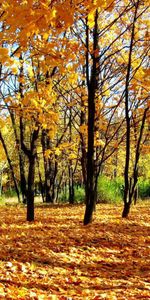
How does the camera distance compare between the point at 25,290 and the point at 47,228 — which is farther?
the point at 47,228

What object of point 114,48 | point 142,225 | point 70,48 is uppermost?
point 114,48

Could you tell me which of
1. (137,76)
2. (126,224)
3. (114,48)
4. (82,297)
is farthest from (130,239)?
(114,48)

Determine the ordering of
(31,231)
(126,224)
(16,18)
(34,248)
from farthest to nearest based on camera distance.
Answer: (126,224) → (31,231) → (34,248) → (16,18)

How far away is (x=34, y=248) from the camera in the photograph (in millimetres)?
5996

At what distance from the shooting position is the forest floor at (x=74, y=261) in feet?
13.1

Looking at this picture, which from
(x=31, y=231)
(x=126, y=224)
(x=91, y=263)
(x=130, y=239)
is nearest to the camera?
(x=91, y=263)

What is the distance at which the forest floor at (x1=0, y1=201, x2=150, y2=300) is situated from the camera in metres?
4.01

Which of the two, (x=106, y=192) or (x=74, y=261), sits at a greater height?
(x=106, y=192)

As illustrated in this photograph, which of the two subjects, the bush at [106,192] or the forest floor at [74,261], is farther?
the bush at [106,192]

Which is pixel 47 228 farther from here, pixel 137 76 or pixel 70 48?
pixel 137 76

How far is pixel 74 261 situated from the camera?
542cm

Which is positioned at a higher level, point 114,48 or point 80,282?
point 114,48

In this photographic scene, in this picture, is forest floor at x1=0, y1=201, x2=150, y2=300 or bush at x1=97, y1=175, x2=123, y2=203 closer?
forest floor at x1=0, y1=201, x2=150, y2=300

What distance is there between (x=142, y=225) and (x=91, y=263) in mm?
3754
